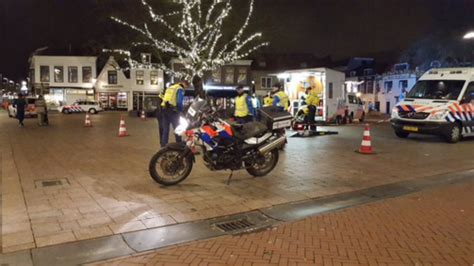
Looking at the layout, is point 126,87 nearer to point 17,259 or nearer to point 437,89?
point 437,89

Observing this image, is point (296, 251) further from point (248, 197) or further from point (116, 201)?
point (116, 201)

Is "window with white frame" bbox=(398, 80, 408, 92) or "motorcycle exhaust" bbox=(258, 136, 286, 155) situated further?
"window with white frame" bbox=(398, 80, 408, 92)

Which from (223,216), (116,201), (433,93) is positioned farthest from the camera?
(433,93)

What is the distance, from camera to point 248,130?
747 centimetres

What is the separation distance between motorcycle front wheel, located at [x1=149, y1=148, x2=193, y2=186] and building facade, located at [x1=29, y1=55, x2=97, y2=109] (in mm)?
46452

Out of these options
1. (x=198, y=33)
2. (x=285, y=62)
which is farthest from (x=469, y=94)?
(x=285, y=62)

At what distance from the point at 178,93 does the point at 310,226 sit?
17.4 feet

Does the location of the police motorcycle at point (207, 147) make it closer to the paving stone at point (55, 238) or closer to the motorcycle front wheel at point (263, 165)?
the motorcycle front wheel at point (263, 165)

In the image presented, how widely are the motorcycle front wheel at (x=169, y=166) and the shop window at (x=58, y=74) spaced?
49.2 metres

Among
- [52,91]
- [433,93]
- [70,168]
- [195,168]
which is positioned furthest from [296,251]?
[52,91]

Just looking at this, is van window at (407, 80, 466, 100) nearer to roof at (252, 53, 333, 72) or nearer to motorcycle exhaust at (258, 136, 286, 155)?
motorcycle exhaust at (258, 136, 286, 155)

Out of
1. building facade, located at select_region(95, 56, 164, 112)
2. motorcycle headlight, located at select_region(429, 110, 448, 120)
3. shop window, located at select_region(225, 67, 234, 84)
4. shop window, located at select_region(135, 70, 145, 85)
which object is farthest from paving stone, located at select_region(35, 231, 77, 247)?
shop window, located at select_region(135, 70, 145, 85)

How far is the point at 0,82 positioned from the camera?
85.7 m

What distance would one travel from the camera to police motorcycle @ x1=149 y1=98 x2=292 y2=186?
7043mm
